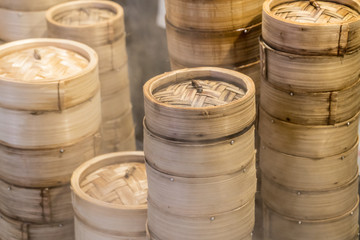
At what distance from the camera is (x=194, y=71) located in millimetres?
3137

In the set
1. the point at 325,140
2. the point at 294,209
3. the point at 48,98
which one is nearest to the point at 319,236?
the point at 294,209

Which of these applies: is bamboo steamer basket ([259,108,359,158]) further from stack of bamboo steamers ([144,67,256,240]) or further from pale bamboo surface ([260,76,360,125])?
stack of bamboo steamers ([144,67,256,240])

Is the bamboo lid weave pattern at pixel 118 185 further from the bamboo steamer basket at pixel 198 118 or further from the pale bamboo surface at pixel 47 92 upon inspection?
the bamboo steamer basket at pixel 198 118

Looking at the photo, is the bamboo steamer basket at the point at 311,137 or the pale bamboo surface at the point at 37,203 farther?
the pale bamboo surface at the point at 37,203

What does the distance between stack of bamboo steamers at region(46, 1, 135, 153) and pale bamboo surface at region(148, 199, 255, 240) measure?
169 centimetres

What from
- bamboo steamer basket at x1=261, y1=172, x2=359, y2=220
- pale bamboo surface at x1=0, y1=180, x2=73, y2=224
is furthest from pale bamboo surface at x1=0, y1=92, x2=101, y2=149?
bamboo steamer basket at x1=261, y1=172, x2=359, y2=220

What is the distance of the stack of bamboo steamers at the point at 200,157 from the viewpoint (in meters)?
2.72

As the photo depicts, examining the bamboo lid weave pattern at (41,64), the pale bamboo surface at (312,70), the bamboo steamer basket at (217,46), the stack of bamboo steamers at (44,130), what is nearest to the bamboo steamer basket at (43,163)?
the stack of bamboo steamers at (44,130)

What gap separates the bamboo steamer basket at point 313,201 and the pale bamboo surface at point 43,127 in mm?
1129

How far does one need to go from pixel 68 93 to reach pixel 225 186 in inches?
44.8

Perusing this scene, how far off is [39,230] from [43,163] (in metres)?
0.48

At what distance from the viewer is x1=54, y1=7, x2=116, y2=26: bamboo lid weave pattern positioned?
14.8ft

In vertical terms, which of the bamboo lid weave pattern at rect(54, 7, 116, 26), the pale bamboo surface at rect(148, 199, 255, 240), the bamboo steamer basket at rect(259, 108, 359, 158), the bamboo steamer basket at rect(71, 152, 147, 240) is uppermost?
the bamboo lid weave pattern at rect(54, 7, 116, 26)

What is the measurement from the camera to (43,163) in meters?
3.66
